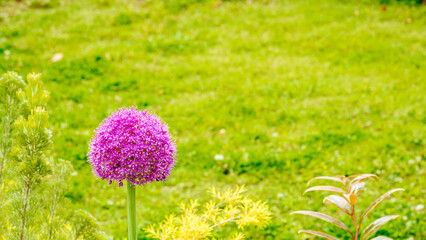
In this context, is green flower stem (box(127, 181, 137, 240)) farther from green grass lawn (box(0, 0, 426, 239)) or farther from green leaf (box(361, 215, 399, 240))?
green grass lawn (box(0, 0, 426, 239))

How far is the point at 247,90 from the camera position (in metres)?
6.31

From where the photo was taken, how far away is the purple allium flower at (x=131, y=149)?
4.97 ft

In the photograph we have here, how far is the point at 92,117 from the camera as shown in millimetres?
5539

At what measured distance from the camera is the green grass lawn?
14.2 ft

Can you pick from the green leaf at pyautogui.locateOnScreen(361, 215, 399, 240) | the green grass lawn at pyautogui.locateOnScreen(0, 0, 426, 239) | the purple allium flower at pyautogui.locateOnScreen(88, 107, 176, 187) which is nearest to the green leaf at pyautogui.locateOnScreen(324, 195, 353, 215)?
the green leaf at pyautogui.locateOnScreen(361, 215, 399, 240)

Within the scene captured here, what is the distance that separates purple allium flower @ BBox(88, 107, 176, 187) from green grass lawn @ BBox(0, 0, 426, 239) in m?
2.20

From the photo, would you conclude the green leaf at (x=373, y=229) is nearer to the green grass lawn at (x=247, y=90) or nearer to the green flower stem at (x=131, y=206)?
→ the green flower stem at (x=131, y=206)

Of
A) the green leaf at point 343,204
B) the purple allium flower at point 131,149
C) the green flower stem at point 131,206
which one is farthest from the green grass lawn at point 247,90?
the purple allium flower at point 131,149

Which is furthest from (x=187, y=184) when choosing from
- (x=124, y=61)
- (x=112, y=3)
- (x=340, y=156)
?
(x=112, y=3)

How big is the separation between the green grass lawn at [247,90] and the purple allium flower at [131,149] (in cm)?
220

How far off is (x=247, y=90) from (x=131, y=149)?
4905 mm

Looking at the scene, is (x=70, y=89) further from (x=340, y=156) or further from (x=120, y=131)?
(x=120, y=131)

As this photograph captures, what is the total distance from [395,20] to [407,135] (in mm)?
4875

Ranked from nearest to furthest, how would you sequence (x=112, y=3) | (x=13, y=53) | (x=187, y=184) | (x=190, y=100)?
(x=187, y=184)
(x=190, y=100)
(x=13, y=53)
(x=112, y=3)
